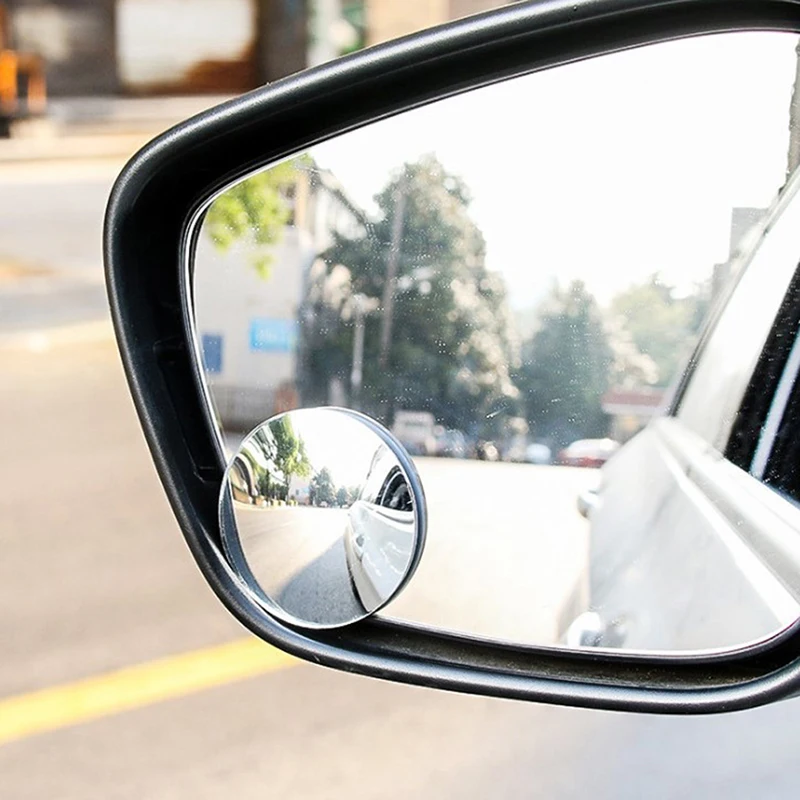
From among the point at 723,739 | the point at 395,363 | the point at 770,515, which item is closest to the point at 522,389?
the point at 395,363

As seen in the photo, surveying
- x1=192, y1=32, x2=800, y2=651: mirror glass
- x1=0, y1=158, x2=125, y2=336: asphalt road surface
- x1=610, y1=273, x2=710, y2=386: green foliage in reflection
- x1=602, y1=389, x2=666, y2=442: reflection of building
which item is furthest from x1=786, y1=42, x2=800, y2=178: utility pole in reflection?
x1=0, y1=158, x2=125, y2=336: asphalt road surface

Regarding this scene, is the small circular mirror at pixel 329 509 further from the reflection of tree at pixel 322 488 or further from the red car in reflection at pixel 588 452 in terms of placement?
the red car in reflection at pixel 588 452

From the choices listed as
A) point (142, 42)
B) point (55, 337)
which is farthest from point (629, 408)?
point (142, 42)

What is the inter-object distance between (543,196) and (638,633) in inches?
17.8

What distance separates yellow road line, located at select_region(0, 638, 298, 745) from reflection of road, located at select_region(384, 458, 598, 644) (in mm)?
Answer: 2468

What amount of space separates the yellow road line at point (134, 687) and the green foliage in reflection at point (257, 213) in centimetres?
237

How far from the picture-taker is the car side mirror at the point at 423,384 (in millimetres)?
1129

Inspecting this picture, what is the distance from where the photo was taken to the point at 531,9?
1076 millimetres

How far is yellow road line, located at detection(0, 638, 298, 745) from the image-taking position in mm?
3457

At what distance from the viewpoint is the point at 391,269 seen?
1241mm

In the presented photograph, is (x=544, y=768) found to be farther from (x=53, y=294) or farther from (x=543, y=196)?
(x=53, y=294)

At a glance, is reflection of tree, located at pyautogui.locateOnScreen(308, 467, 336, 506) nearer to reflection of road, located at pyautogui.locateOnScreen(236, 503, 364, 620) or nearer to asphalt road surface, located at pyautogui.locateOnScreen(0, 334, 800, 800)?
reflection of road, located at pyautogui.locateOnScreen(236, 503, 364, 620)

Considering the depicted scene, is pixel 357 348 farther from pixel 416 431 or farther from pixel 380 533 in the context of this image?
pixel 380 533

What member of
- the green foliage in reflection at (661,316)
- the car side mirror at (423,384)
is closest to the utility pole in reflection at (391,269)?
the car side mirror at (423,384)
